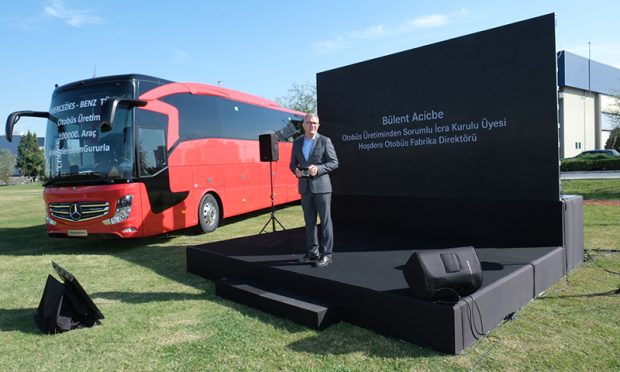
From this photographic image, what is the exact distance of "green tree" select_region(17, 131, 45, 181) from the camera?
180 ft

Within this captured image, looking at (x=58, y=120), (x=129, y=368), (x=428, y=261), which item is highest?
(x=58, y=120)

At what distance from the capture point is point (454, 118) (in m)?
6.03

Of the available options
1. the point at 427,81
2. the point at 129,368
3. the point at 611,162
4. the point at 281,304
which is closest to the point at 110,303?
the point at 129,368

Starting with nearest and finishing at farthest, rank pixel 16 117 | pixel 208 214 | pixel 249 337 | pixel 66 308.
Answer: pixel 249 337 → pixel 66 308 → pixel 16 117 → pixel 208 214

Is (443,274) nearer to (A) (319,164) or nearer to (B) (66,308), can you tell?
(A) (319,164)

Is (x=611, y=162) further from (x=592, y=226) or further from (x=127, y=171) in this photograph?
(x=127, y=171)

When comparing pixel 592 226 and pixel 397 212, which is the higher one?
pixel 397 212

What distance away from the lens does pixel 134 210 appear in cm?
754

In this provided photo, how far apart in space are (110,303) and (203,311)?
1209 mm

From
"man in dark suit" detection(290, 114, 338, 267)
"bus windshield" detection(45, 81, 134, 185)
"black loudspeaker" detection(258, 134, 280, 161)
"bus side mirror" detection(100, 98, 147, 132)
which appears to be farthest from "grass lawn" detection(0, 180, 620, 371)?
"black loudspeaker" detection(258, 134, 280, 161)

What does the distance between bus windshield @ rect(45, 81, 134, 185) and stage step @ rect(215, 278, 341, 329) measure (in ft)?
12.1

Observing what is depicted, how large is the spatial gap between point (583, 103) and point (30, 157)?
64.3m

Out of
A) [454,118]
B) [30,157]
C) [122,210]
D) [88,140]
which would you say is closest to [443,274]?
[454,118]

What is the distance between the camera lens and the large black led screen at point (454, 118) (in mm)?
5234
